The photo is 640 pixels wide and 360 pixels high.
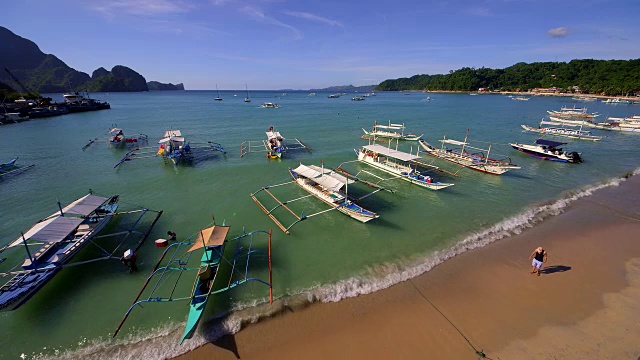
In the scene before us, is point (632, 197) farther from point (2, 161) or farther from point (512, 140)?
point (2, 161)

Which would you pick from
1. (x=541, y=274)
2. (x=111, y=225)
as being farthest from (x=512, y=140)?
(x=111, y=225)

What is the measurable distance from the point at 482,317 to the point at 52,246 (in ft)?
83.2

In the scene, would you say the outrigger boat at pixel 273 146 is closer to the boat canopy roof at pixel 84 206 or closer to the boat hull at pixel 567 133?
the boat canopy roof at pixel 84 206

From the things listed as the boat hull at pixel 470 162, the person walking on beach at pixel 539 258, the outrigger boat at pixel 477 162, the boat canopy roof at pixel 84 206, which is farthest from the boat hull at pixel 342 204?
the boat hull at pixel 470 162

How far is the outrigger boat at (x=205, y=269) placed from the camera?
12335 millimetres

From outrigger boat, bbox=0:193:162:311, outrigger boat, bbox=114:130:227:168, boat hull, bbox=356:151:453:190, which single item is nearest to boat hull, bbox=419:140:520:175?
boat hull, bbox=356:151:453:190

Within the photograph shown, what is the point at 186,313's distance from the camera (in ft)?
44.2

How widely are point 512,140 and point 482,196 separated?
36.1 m

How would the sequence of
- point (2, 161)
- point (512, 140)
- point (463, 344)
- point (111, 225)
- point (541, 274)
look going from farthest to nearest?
point (512, 140)
point (2, 161)
point (111, 225)
point (541, 274)
point (463, 344)

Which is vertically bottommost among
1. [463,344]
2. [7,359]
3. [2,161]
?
[7,359]

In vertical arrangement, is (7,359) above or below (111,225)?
below

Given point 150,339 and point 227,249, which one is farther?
point 227,249

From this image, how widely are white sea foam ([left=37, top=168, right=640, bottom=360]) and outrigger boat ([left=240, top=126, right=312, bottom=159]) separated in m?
27.2

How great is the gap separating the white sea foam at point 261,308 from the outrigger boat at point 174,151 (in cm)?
2848
